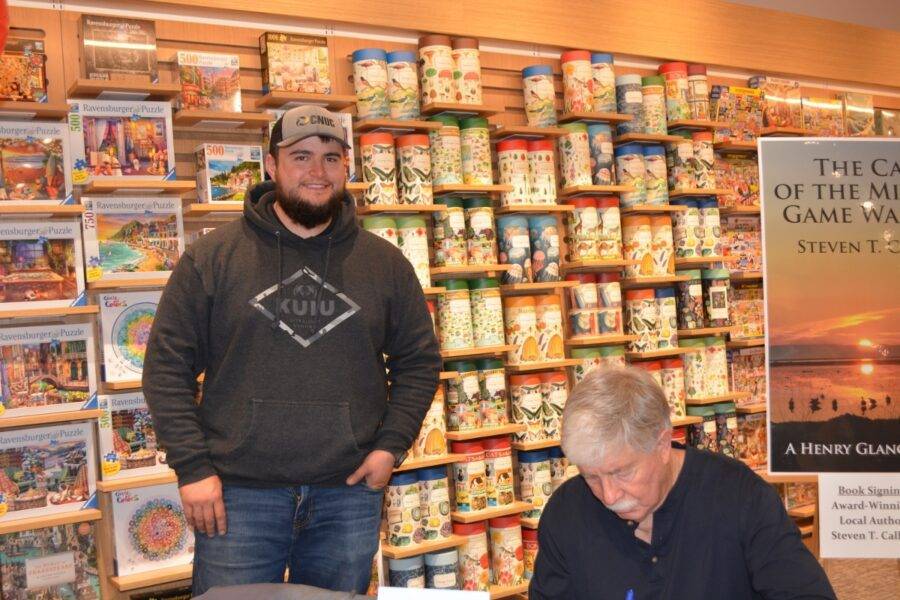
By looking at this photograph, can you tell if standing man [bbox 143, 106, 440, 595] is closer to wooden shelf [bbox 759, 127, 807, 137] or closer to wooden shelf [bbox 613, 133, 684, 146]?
wooden shelf [bbox 613, 133, 684, 146]

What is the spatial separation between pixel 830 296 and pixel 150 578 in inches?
103

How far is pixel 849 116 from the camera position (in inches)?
239

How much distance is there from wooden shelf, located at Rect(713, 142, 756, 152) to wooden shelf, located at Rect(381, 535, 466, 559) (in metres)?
2.67

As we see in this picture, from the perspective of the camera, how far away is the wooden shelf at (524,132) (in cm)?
459

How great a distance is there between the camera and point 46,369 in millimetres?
3494

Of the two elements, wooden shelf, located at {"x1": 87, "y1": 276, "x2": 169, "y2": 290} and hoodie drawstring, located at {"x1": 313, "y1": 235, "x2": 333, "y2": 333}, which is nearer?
hoodie drawstring, located at {"x1": 313, "y1": 235, "x2": 333, "y2": 333}

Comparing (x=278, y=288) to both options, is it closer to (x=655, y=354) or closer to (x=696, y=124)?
(x=655, y=354)

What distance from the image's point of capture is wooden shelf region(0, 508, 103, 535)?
3.35 meters

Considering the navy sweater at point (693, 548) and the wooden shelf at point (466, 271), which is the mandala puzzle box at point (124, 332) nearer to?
the wooden shelf at point (466, 271)

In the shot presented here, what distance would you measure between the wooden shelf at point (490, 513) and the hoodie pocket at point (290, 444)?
195 centimetres

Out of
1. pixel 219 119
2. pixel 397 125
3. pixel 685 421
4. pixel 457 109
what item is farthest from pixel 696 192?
pixel 219 119

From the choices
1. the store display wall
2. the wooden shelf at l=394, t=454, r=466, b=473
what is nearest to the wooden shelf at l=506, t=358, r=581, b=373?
the store display wall

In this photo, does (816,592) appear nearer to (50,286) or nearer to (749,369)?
(50,286)

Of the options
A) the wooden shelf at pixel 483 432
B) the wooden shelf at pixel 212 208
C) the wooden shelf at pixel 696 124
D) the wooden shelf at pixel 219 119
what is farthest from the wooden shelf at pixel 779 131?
the wooden shelf at pixel 212 208
